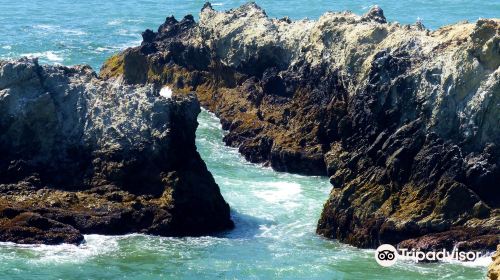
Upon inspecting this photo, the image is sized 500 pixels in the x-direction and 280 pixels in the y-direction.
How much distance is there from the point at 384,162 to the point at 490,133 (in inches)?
171

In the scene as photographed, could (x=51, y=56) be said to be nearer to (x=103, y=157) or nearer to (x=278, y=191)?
(x=278, y=191)

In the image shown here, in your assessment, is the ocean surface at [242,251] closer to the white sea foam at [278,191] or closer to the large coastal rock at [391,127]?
the white sea foam at [278,191]

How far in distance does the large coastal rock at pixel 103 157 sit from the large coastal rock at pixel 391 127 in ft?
18.9

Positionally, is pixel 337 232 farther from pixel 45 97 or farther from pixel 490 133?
pixel 45 97

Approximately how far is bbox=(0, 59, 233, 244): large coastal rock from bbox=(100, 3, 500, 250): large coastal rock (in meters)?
5.77

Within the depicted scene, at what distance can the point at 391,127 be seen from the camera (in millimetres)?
49344

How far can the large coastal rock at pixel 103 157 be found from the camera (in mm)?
47625

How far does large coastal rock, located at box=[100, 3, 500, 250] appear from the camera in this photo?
151ft

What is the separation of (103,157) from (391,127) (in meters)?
11.4

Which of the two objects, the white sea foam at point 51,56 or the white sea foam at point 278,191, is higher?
the white sea foam at point 51,56

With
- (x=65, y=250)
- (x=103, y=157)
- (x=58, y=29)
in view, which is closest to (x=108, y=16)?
(x=58, y=29)

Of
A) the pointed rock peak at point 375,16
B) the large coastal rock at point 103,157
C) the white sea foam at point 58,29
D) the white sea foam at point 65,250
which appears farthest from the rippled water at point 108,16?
the white sea foam at point 65,250

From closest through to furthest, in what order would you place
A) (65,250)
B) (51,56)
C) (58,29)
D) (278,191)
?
1. (65,250)
2. (278,191)
3. (51,56)
4. (58,29)

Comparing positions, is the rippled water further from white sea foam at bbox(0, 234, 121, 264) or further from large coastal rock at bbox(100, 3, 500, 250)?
white sea foam at bbox(0, 234, 121, 264)
